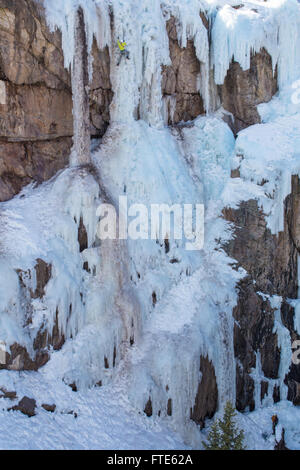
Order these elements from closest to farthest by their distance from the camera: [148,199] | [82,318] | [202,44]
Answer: [82,318], [148,199], [202,44]

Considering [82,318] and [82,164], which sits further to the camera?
[82,164]

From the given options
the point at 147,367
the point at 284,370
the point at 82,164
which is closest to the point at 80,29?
the point at 82,164

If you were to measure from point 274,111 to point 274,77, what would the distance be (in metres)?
1.24

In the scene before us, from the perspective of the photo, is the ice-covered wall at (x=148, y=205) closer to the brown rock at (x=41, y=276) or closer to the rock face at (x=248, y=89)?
the brown rock at (x=41, y=276)

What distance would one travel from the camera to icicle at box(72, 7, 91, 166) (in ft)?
45.6

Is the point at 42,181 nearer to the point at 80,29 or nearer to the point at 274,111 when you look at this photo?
the point at 80,29

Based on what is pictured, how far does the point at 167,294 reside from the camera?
13961mm

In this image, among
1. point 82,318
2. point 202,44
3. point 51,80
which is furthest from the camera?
point 202,44

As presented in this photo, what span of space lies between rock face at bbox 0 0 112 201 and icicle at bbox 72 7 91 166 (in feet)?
0.55

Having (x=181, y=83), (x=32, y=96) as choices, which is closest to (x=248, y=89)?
(x=181, y=83)

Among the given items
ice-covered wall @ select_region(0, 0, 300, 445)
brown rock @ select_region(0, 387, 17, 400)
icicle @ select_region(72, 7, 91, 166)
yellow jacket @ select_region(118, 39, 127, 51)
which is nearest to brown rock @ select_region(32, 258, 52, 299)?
ice-covered wall @ select_region(0, 0, 300, 445)

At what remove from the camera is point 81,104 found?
14.2 meters

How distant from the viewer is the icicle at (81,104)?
45.6 ft

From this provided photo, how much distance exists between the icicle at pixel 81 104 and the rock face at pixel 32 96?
0.17 m
